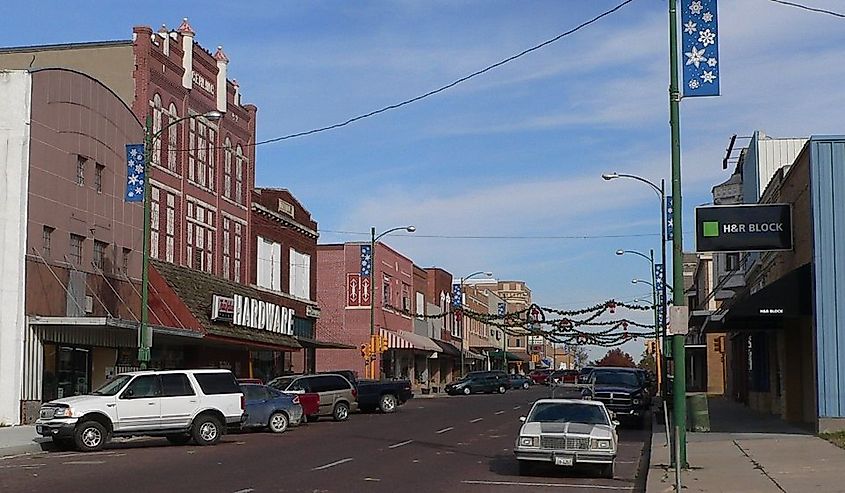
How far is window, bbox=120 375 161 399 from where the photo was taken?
1037 inches

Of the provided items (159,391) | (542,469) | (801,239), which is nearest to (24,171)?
(159,391)

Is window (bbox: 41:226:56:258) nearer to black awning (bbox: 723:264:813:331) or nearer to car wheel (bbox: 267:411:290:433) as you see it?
car wheel (bbox: 267:411:290:433)

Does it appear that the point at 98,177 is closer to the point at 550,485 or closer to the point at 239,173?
the point at 239,173

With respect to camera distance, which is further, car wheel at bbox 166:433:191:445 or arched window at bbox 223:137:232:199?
arched window at bbox 223:137:232:199

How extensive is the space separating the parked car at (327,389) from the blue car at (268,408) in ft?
11.3

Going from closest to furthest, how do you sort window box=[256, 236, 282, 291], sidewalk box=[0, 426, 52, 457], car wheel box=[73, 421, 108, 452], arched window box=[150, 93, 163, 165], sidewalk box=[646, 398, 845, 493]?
sidewalk box=[646, 398, 845, 493] → sidewalk box=[0, 426, 52, 457] → car wheel box=[73, 421, 108, 452] → arched window box=[150, 93, 163, 165] → window box=[256, 236, 282, 291]

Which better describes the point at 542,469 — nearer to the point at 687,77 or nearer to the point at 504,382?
the point at 687,77

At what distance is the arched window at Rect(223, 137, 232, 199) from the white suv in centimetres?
2452

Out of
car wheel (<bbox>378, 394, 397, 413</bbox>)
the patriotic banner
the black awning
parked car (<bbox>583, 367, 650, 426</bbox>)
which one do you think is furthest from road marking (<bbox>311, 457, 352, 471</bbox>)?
car wheel (<bbox>378, 394, 397, 413</bbox>)

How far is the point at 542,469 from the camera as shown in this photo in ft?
70.7

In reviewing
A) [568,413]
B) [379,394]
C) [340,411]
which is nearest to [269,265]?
[379,394]

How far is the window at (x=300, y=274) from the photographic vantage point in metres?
60.5

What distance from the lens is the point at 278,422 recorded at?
32.6m

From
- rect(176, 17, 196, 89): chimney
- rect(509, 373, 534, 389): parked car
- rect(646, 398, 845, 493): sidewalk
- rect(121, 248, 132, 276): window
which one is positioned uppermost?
rect(176, 17, 196, 89): chimney
